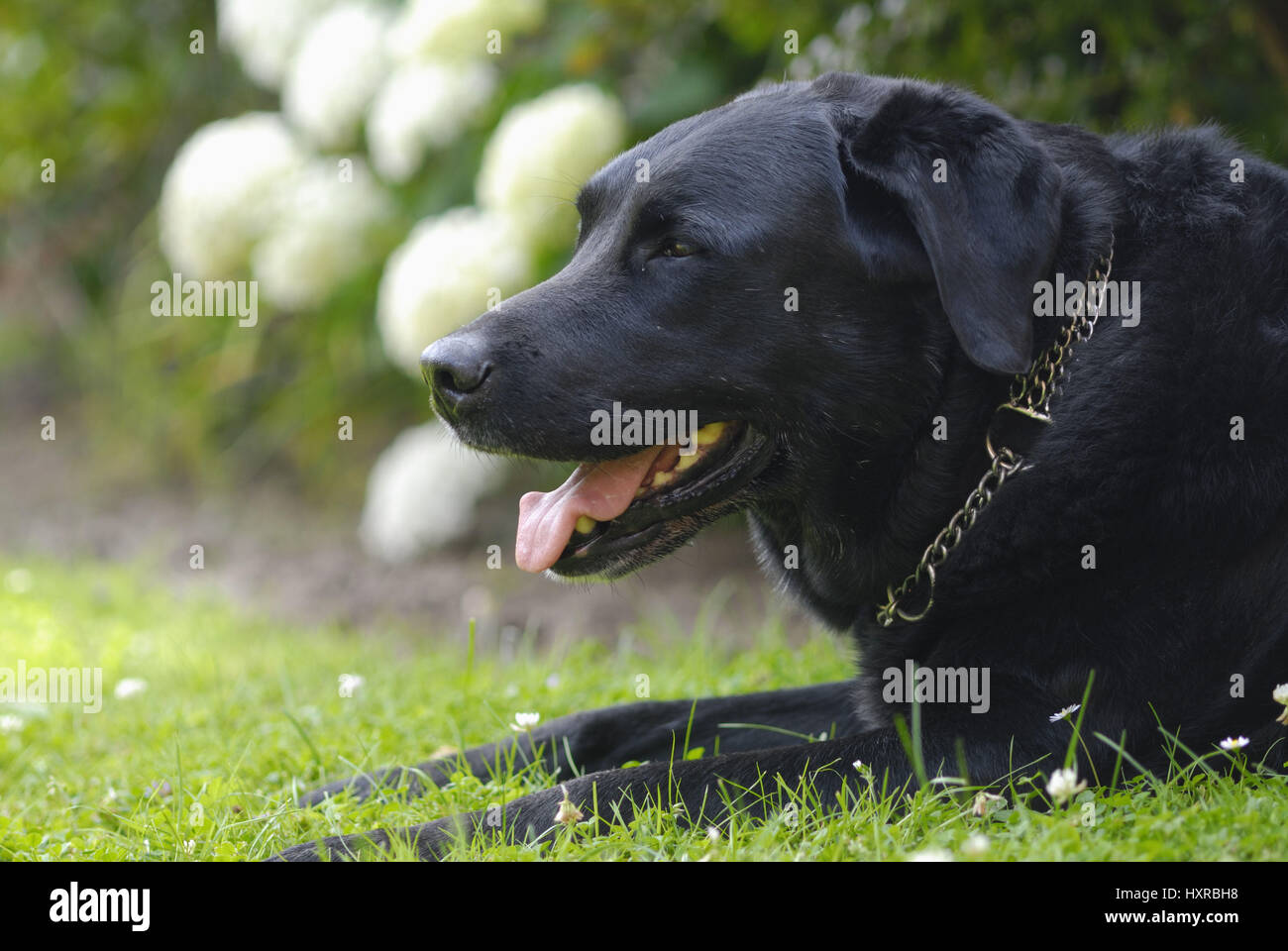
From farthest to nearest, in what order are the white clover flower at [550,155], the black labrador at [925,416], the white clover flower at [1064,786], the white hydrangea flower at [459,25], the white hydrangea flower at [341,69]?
the white hydrangea flower at [341,69], the white hydrangea flower at [459,25], the white clover flower at [550,155], the black labrador at [925,416], the white clover flower at [1064,786]

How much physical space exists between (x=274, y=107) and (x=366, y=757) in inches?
237

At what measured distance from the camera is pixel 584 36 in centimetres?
504

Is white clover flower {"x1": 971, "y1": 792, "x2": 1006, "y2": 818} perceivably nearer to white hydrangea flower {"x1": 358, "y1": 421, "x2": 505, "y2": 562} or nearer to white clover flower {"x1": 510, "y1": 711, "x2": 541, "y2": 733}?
white clover flower {"x1": 510, "y1": 711, "x2": 541, "y2": 733}

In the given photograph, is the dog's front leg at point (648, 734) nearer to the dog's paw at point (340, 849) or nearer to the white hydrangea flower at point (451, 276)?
the dog's paw at point (340, 849)

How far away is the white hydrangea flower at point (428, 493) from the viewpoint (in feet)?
18.2

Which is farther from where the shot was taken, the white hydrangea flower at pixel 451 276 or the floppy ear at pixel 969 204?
the white hydrangea flower at pixel 451 276

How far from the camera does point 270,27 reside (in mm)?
6348

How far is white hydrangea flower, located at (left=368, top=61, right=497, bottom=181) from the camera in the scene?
17.7 ft

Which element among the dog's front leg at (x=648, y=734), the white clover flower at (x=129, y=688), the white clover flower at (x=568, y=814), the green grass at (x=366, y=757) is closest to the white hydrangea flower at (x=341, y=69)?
the green grass at (x=366, y=757)

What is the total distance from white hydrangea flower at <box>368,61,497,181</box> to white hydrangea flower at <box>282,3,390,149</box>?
0.26m

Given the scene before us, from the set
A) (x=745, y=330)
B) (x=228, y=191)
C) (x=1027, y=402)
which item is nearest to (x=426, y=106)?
(x=228, y=191)

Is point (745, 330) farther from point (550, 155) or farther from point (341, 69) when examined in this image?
point (341, 69)

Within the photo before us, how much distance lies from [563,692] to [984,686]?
1.36 metres

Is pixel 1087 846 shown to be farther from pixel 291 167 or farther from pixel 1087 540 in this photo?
pixel 291 167
